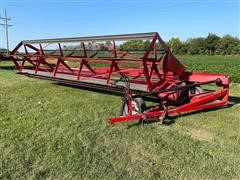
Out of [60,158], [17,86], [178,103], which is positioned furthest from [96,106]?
[17,86]

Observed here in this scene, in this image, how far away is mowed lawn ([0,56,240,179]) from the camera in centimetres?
310

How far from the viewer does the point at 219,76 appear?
5.98 meters

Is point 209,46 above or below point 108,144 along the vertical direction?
above

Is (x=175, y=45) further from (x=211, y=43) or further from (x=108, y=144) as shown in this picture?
(x=108, y=144)

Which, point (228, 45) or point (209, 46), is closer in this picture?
point (228, 45)

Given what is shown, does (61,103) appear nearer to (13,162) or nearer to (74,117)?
(74,117)

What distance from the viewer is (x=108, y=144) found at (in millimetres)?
3873

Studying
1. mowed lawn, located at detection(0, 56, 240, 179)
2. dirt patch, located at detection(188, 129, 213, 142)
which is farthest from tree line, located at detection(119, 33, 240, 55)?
dirt patch, located at detection(188, 129, 213, 142)

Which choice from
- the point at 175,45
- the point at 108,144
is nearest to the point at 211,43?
the point at 175,45

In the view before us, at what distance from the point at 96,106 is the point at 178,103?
1720 millimetres

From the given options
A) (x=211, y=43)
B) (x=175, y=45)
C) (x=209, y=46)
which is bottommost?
(x=209, y=46)

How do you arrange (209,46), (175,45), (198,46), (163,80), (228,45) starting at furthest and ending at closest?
(175,45) < (209,46) < (198,46) < (228,45) < (163,80)

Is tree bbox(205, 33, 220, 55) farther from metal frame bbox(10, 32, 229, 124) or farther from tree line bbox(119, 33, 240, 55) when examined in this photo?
metal frame bbox(10, 32, 229, 124)

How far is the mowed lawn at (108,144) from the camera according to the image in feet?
10.2
